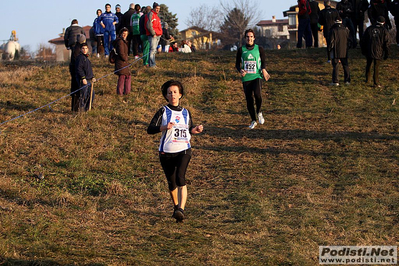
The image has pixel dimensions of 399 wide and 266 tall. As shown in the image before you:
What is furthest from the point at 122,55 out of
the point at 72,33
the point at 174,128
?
the point at 174,128

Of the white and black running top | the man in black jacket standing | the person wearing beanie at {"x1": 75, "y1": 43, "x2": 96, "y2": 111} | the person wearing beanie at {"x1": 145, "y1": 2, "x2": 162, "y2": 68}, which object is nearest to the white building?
the person wearing beanie at {"x1": 145, "y1": 2, "x2": 162, "y2": 68}

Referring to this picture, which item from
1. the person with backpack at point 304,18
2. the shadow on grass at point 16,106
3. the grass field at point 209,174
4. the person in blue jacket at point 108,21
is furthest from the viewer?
the person in blue jacket at point 108,21

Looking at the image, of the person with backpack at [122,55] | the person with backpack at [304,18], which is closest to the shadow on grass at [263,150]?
the person with backpack at [122,55]

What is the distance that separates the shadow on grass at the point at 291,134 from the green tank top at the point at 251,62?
1.53 m

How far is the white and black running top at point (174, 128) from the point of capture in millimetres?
6812

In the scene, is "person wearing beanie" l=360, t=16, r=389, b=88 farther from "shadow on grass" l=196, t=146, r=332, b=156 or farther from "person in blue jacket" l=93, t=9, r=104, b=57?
"person in blue jacket" l=93, t=9, r=104, b=57

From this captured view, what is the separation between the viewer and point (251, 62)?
11.7 meters

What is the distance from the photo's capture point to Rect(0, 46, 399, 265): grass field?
618 cm

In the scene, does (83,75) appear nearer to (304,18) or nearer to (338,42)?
(338,42)

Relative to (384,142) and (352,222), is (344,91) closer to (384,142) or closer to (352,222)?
(384,142)

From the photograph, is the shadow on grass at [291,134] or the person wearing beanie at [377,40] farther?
the person wearing beanie at [377,40]

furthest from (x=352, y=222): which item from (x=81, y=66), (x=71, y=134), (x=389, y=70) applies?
(x=389, y=70)

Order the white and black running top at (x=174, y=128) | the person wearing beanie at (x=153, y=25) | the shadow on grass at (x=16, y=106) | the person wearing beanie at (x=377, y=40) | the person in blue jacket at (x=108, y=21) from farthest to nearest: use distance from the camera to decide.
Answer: the person in blue jacket at (x=108, y=21), the person wearing beanie at (x=153, y=25), the person wearing beanie at (x=377, y=40), the shadow on grass at (x=16, y=106), the white and black running top at (x=174, y=128)

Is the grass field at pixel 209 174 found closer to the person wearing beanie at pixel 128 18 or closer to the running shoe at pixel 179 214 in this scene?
the running shoe at pixel 179 214
